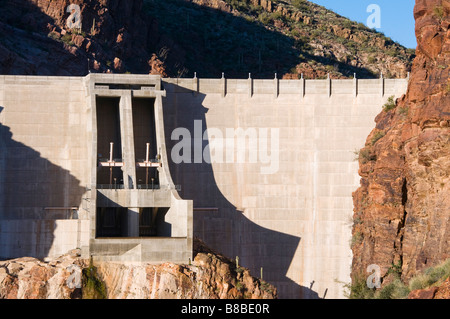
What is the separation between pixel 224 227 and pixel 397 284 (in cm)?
1384

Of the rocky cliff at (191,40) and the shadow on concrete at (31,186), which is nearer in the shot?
the shadow on concrete at (31,186)

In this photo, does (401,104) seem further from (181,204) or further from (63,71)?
(63,71)

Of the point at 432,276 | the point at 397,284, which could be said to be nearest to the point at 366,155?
the point at 397,284

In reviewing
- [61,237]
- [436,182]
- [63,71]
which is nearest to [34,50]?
[63,71]

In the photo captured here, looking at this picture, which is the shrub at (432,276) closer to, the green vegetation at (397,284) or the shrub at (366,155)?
the green vegetation at (397,284)

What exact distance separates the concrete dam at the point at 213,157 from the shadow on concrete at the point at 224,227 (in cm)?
7

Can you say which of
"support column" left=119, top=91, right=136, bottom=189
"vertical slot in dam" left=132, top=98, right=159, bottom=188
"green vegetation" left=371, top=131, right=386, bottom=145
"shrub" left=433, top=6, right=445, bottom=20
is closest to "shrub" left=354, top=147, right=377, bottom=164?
"green vegetation" left=371, top=131, right=386, bottom=145

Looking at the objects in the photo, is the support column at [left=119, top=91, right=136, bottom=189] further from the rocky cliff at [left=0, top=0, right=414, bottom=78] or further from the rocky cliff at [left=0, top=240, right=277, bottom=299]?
the rocky cliff at [left=0, top=0, right=414, bottom=78]

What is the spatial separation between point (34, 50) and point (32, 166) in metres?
27.2

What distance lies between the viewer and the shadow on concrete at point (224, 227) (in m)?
65.3

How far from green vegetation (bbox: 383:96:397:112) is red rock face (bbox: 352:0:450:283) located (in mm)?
379

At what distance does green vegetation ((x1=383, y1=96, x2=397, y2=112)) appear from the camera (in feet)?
221

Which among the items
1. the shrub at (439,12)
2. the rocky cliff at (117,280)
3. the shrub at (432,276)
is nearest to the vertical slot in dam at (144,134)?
the rocky cliff at (117,280)

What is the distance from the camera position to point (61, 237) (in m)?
59.3
